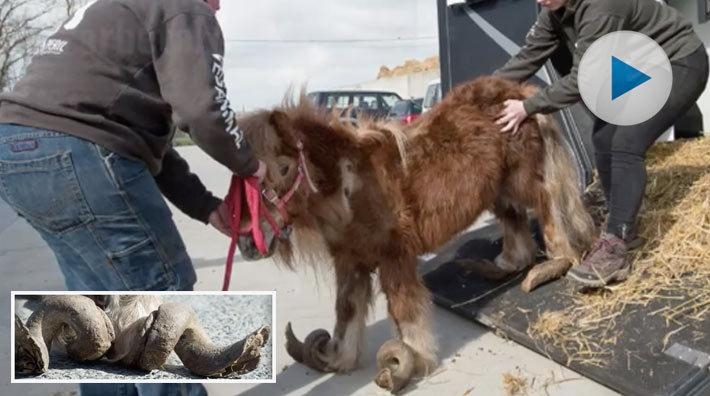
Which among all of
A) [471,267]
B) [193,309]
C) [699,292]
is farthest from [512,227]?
[193,309]

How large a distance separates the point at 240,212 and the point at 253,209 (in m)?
0.09

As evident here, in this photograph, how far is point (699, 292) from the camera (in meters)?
2.62

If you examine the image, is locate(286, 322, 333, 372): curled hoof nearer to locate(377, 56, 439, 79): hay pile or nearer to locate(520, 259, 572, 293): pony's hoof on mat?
locate(520, 259, 572, 293): pony's hoof on mat

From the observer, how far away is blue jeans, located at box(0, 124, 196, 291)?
1580 millimetres

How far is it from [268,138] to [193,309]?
69 centimetres

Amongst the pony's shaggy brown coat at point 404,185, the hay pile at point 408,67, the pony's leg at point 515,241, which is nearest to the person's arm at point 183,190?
the pony's shaggy brown coat at point 404,185

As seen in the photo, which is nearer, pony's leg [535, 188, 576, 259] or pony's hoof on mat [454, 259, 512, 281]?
pony's leg [535, 188, 576, 259]

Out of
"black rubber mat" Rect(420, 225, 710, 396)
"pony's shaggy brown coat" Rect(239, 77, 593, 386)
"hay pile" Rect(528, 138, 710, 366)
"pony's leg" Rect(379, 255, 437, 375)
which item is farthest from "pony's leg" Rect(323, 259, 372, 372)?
"hay pile" Rect(528, 138, 710, 366)

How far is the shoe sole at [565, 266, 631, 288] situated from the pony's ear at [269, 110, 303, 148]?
1680 mm

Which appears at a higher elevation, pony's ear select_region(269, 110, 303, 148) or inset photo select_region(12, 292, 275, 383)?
pony's ear select_region(269, 110, 303, 148)

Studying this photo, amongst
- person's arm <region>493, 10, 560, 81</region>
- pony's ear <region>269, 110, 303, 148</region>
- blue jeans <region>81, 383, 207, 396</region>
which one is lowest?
blue jeans <region>81, 383, 207, 396</region>
